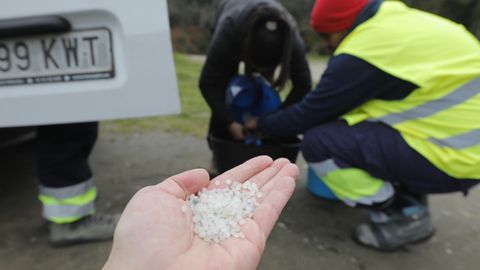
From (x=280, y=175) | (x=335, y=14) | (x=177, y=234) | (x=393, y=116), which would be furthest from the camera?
(x=335, y=14)

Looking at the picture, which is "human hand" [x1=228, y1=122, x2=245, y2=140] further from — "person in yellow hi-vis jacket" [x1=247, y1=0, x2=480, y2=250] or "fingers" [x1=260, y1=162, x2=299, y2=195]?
"fingers" [x1=260, y1=162, x2=299, y2=195]

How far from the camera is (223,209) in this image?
1271 millimetres

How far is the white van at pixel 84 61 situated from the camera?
1.35 metres

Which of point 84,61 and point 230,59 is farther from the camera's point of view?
point 230,59

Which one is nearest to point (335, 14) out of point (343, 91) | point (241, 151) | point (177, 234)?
point (343, 91)

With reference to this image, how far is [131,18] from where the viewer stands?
4.49 feet

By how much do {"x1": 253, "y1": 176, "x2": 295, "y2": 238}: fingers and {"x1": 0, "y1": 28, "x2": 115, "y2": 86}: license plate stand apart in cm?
66

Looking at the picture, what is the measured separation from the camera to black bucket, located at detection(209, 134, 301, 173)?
2.07 metres

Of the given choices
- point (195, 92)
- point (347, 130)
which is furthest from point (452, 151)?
point (195, 92)

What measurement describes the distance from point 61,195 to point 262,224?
98cm

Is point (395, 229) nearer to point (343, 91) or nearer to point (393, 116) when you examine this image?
point (393, 116)

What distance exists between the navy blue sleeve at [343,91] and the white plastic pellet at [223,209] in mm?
692

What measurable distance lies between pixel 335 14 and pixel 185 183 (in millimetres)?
1155

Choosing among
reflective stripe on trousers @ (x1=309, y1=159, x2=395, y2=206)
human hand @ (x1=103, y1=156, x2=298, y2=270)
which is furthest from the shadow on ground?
human hand @ (x1=103, y1=156, x2=298, y2=270)
